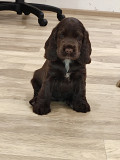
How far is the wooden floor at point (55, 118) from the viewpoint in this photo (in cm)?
117

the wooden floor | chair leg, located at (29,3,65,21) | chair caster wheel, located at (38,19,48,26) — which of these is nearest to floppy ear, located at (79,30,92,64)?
the wooden floor

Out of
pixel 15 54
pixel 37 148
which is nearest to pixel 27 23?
pixel 15 54

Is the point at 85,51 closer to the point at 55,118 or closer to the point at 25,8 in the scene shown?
the point at 55,118

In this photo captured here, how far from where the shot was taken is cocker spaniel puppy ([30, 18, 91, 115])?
1318mm

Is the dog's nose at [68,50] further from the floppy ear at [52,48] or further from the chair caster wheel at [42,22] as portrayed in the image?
A: the chair caster wheel at [42,22]

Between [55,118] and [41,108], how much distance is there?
82 millimetres

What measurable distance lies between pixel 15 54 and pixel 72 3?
176cm

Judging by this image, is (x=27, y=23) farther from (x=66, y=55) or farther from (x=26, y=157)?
(x=26, y=157)

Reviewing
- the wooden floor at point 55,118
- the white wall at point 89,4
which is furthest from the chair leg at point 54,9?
the wooden floor at point 55,118

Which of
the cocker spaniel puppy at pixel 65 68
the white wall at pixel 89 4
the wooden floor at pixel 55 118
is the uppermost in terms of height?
the cocker spaniel puppy at pixel 65 68

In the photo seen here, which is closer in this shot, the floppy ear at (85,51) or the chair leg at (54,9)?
the floppy ear at (85,51)

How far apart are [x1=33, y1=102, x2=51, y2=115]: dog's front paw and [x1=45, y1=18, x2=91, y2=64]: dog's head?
0.73 feet

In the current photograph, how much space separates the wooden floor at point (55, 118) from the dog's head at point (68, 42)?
29 centimetres

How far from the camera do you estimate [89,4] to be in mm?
3785
